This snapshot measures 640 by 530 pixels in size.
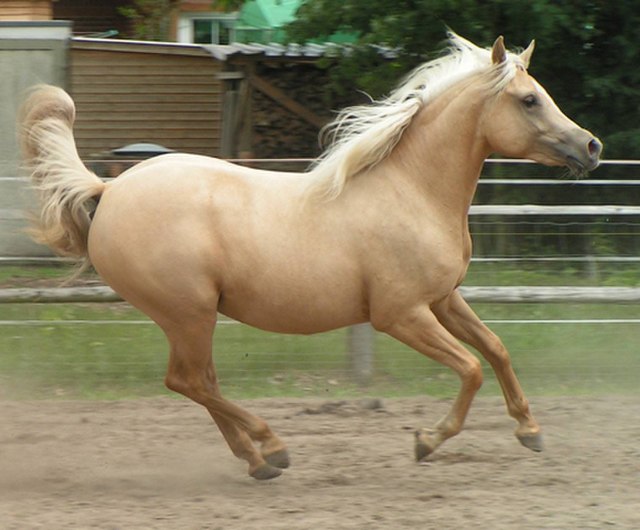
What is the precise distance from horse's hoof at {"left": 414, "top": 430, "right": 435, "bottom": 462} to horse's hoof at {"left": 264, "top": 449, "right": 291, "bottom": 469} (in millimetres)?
565

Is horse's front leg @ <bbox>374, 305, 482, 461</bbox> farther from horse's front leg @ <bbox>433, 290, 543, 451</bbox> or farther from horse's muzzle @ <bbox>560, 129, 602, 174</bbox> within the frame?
horse's muzzle @ <bbox>560, 129, 602, 174</bbox>

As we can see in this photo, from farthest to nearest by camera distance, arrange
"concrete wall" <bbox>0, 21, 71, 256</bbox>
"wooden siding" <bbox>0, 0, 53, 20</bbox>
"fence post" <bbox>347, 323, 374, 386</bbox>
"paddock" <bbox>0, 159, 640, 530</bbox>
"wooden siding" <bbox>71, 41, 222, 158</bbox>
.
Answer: "wooden siding" <bbox>0, 0, 53, 20</bbox>
"wooden siding" <bbox>71, 41, 222, 158</bbox>
"concrete wall" <bbox>0, 21, 71, 256</bbox>
"fence post" <bbox>347, 323, 374, 386</bbox>
"paddock" <bbox>0, 159, 640, 530</bbox>

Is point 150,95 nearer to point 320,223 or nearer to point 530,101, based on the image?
point 320,223

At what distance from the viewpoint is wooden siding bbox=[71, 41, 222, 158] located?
1321 centimetres

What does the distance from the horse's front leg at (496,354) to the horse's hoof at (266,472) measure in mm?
999

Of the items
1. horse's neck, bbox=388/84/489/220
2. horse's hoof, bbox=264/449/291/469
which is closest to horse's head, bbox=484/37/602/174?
horse's neck, bbox=388/84/489/220

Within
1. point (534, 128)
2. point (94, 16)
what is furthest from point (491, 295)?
point (94, 16)

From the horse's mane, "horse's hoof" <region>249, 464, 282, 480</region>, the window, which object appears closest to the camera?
the horse's mane

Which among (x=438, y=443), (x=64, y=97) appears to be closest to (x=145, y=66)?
(x=64, y=97)

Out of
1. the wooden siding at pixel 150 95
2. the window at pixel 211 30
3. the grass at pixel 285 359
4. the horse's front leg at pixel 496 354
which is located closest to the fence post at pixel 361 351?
the grass at pixel 285 359

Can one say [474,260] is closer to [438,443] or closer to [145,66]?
[438,443]

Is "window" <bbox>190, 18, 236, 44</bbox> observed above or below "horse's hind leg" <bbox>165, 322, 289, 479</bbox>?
above

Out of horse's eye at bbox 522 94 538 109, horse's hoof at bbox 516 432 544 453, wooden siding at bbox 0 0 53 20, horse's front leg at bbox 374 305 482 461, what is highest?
horse's eye at bbox 522 94 538 109

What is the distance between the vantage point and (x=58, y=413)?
604 centimetres
